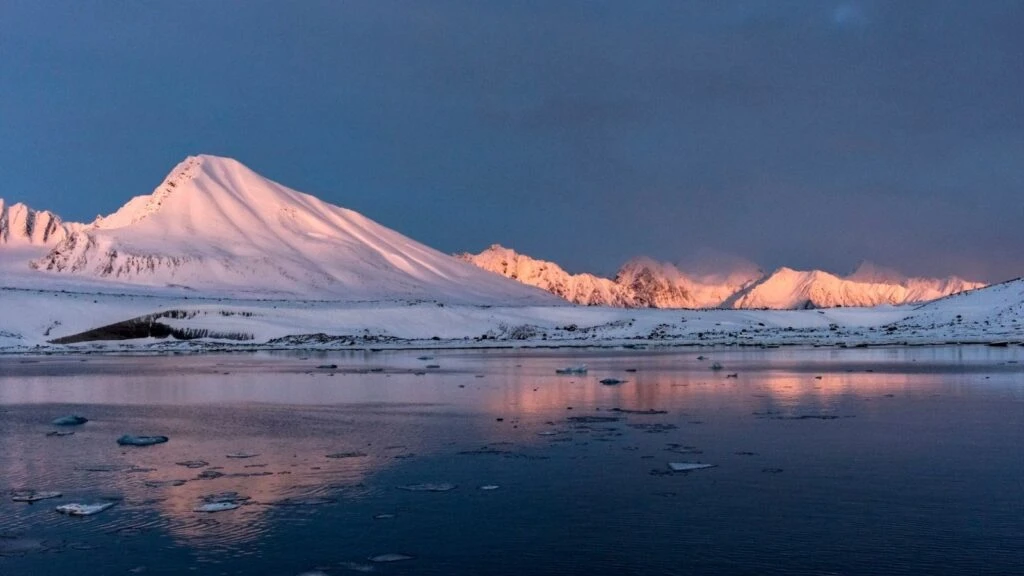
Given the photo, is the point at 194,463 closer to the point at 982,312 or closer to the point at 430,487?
the point at 430,487

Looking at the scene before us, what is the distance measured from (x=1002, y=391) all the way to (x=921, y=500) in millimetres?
10663

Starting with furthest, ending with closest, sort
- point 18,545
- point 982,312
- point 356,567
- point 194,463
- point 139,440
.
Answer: point 982,312 < point 139,440 < point 194,463 < point 18,545 < point 356,567

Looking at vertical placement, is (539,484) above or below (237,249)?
below

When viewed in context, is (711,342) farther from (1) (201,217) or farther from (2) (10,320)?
(1) (201,217)

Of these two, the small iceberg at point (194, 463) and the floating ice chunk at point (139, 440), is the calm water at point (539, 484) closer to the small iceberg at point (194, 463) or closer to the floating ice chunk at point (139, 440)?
the small iceberg at point (194, 463)

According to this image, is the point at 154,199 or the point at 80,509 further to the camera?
the point at 154,199

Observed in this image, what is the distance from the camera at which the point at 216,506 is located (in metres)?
7.55

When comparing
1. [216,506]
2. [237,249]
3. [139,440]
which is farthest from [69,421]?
[237,249]

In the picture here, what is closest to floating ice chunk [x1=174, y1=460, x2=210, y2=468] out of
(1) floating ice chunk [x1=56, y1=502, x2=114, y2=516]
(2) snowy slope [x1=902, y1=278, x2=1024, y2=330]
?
(1) floating ice chunk [x1=56, y1=502, x2=114, y2=516]

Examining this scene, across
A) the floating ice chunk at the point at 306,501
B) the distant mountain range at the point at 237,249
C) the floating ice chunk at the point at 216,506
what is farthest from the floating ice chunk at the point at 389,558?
the distant mountain range at the point at 237,249

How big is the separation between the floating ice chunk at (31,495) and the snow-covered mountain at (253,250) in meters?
90.4

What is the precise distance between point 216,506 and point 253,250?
4396 inches

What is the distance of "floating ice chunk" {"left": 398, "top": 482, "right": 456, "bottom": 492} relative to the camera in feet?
27.0

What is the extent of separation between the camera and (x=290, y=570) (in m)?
5.76
